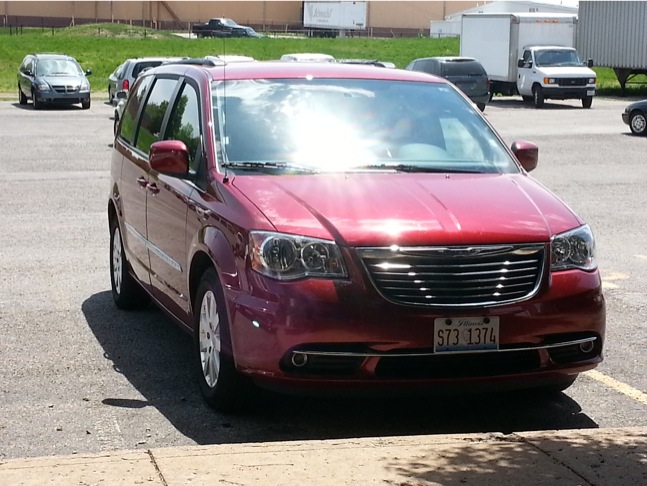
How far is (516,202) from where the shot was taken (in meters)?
6.23

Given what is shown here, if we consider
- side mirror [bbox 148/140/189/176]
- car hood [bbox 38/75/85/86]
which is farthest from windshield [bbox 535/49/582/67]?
side mirror [bbox 148/140/189/176]

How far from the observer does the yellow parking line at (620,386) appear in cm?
662

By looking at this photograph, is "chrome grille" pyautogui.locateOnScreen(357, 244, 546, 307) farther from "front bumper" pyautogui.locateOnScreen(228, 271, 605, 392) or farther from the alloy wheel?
the alloy wheel

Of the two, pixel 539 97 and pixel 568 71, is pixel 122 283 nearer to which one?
pixel 539 97

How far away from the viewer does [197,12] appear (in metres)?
105

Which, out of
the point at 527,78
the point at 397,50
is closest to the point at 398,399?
the point at 527,78

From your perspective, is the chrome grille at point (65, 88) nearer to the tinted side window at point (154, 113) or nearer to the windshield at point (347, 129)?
the tinted side window at point (154, 113)

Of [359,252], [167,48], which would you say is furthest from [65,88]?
[167,48]

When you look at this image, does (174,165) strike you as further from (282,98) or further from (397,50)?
(397,50)

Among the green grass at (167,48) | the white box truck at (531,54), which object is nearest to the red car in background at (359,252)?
the white box truck at (531,54)

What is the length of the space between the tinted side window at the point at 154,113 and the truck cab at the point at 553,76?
3103cm

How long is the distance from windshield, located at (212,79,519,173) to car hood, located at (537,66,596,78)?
104ft

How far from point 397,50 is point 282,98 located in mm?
67349

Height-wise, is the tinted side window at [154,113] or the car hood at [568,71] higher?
the tinted side window at [154,113]
